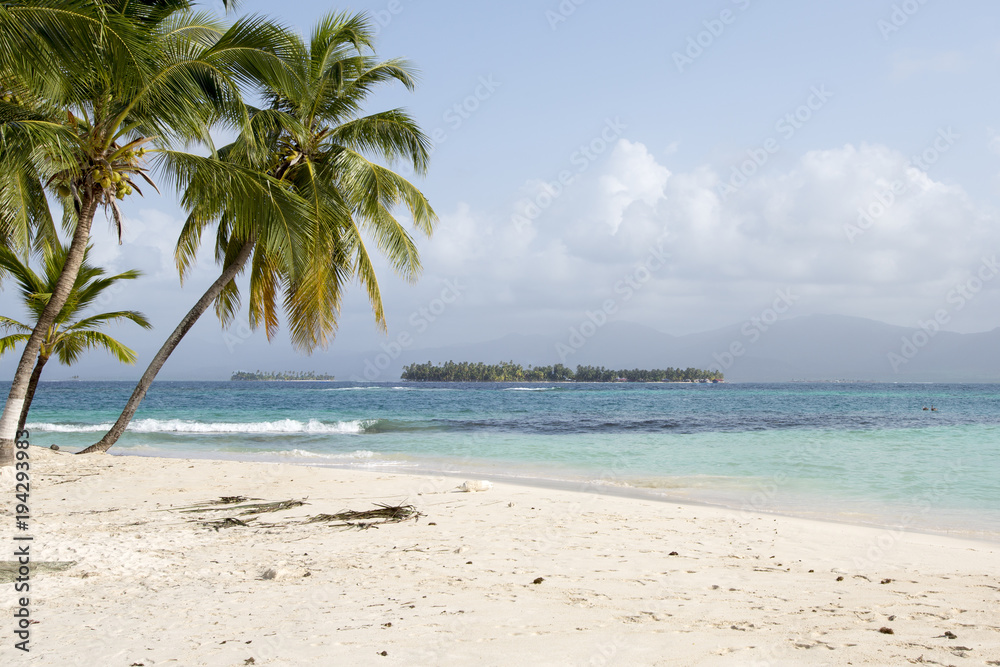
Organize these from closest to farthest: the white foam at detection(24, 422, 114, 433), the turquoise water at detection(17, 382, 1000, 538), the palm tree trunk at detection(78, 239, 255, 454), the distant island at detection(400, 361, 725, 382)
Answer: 1. the turquoise water at detection(17, 382, 1000, 538)
2. the palm tree trunk at detection(78, 239, 255, 454)
3. the white foam at detection(24, 422, 114, 433)
4. the distant island at detection(400, 361, 725, 382)

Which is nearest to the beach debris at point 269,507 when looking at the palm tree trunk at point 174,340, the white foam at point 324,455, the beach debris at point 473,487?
the beach debris at point 473,487

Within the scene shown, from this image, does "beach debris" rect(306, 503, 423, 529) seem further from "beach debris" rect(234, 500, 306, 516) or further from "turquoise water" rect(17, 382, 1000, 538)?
"turquoise water" rect(17, 382, 1000, 538)

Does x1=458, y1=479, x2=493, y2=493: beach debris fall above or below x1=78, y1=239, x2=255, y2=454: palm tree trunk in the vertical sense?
below

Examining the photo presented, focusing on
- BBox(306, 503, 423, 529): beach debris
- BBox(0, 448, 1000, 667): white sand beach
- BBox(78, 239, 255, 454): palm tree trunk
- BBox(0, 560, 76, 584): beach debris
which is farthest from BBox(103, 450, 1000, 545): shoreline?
BBox(0, 560, 76, 584): beach debris

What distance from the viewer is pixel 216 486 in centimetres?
958

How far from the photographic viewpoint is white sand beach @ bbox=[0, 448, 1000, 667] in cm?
336

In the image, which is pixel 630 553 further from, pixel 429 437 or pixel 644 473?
pixel 429 437

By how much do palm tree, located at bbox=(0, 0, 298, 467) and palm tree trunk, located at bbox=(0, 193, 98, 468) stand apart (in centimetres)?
2

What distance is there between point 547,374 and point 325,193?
373 ft

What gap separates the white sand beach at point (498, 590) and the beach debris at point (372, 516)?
165 millimetres

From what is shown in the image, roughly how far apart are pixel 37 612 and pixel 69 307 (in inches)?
442

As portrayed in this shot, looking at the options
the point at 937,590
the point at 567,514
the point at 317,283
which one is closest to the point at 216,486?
the point at 317,283
